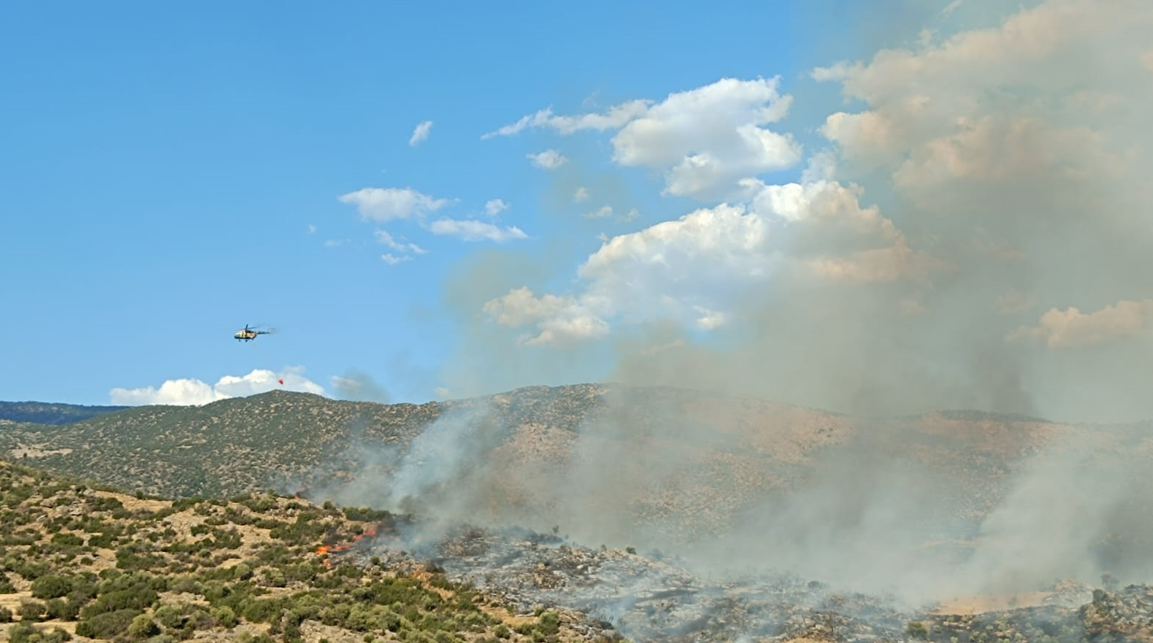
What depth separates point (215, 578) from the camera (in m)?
50.1

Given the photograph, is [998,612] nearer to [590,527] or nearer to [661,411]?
[590,527]

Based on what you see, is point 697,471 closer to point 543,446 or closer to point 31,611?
point 543,446

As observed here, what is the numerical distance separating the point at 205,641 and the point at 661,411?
299 ft

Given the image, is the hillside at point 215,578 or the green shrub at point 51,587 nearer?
the hillside at point 215,578

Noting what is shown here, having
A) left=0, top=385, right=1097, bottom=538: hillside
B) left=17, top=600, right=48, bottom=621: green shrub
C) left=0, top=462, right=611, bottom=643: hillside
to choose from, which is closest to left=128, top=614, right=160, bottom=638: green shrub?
left=0, top=462, right=611, bottom=643: hillside

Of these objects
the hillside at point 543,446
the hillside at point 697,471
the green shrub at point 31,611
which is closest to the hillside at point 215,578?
the green shrub at point 31,611

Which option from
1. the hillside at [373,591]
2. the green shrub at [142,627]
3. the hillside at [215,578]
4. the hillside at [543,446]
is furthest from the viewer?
the hillside at [543,446]

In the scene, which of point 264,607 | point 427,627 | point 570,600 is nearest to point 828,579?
point 570,600

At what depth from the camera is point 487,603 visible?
5041cm

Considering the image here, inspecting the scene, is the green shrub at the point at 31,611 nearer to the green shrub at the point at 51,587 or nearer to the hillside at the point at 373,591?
the hillside at the point at 373,591

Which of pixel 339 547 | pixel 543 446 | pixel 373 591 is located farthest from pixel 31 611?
pixel 543 446

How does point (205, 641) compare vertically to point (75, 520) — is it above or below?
below

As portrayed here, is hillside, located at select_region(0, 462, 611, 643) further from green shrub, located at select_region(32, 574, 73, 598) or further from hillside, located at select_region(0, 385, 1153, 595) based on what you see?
hillside, located at select_region(0, 385, 1153, 595)

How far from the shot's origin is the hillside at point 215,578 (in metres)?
40.1
